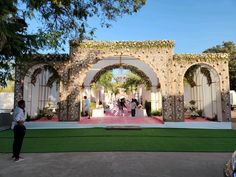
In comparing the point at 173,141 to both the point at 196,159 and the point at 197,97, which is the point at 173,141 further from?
the point at 197,97

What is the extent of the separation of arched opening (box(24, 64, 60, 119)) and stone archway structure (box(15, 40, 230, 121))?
0.68 m

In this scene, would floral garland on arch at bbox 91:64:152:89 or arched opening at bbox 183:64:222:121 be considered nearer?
arched opening at bbox 183:64:222:121

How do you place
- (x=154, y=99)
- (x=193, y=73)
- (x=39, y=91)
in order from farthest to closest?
(x=154, y=99) < (x=39, y=91) < (x=193, y=73)

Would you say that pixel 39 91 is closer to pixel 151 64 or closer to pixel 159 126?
pixel 151 64

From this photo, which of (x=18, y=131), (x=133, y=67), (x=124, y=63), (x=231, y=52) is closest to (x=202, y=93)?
(x=133, y=67)

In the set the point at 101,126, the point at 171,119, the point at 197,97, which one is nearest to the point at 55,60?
the point at 101,126

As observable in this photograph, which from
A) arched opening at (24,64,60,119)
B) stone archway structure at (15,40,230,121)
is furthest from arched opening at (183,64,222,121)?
arched opening at (24,64,60,119)

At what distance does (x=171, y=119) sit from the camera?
1282 centimetres

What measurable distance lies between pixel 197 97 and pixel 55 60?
900 centimetres

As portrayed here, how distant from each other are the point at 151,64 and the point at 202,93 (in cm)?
429

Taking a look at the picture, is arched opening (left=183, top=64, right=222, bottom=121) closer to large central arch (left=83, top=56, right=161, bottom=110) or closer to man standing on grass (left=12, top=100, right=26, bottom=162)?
large central arch (left=83, top=56, right=161, bottom=110)

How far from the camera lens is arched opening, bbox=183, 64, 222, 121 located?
43.9 ft

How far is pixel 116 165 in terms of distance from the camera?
5387 millimetres

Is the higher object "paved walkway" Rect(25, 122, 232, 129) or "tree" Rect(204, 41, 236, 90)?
"tree" Rect(204, 41, 236, 90)
